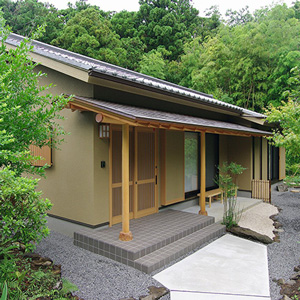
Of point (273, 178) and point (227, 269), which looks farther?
point (273, 178)

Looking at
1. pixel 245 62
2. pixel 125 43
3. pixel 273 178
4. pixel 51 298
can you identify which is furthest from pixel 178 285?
pixel 125 43

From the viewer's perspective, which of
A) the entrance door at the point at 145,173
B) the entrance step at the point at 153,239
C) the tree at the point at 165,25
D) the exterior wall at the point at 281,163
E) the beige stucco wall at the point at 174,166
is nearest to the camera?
the entrance step at the point at 153,239

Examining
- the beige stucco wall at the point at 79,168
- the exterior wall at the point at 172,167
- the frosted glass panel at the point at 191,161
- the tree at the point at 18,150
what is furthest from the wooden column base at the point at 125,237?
the frosted glass panel at the point at 191,161

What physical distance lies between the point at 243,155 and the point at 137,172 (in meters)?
5.58

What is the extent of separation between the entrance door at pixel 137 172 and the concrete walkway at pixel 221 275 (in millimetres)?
1902

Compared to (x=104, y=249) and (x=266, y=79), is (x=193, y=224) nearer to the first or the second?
(x=104, y=249)

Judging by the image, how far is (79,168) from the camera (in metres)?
5.95

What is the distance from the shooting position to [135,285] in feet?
13.4

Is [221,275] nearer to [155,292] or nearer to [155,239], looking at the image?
[155,292]

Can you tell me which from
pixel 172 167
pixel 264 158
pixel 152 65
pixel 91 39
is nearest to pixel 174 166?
pixel 172 167

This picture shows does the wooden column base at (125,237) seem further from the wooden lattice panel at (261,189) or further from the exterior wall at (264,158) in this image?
the exterior wall at (264,158)

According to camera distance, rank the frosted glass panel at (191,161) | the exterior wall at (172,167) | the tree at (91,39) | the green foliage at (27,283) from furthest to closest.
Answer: the tree at (91,39) → the frosted glass panel at (191,161) → the exterior wall at (172,167) → the green foliage at (27,283)

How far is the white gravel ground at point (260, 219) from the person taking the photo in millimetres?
6947

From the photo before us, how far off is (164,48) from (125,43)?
3865mm
